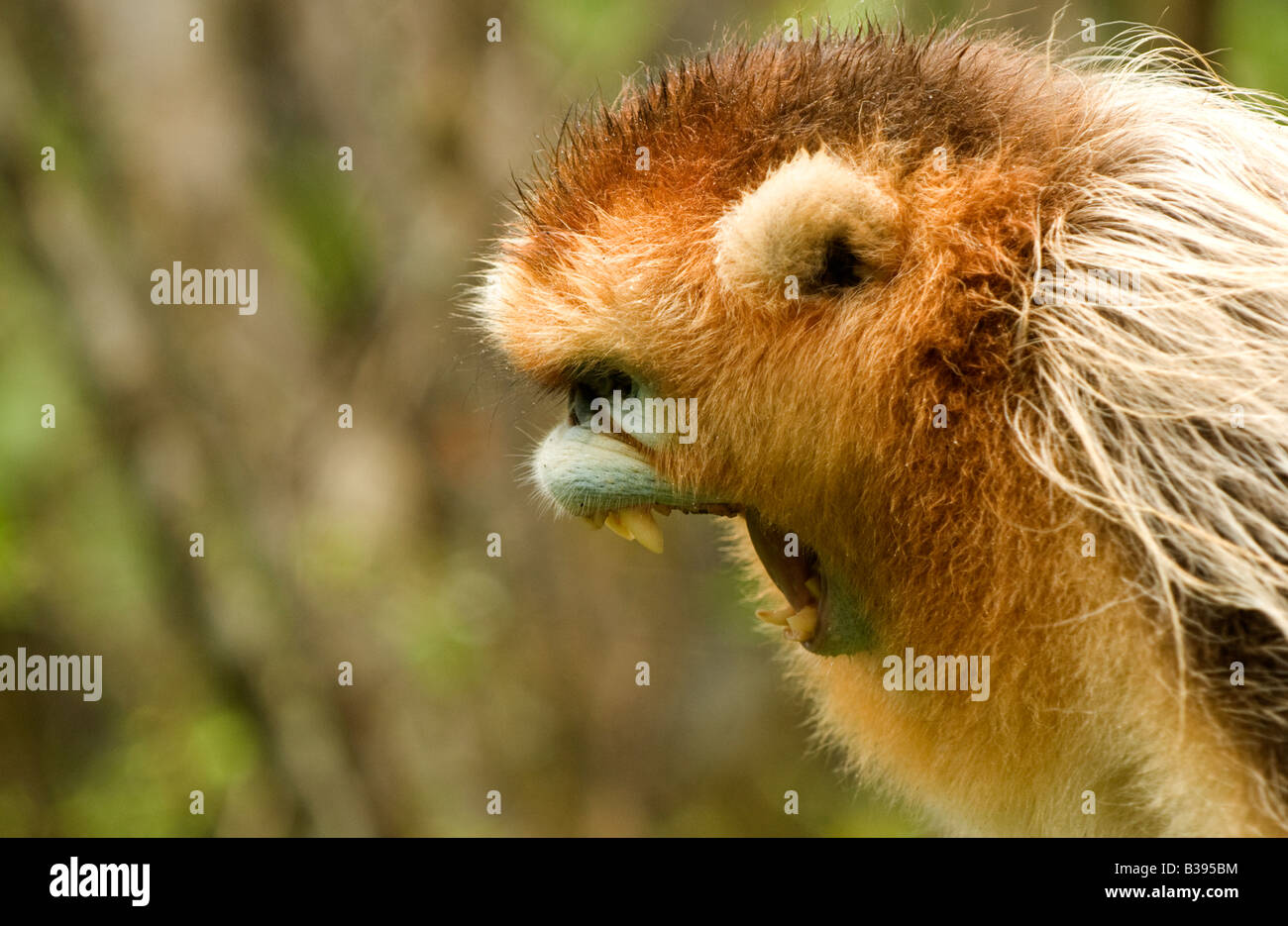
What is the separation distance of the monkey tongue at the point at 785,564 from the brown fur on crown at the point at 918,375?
0.60 feet

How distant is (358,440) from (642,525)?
465cm

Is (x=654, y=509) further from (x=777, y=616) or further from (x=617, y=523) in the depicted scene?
(x=777, y=616)

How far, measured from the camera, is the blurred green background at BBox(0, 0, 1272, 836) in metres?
6.68

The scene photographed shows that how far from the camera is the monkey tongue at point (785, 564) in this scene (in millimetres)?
3504

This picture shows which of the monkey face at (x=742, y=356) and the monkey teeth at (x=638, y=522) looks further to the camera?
the monkey teeth at (x=638, y=522)

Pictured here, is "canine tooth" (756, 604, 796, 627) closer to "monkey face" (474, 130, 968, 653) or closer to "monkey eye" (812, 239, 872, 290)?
"monkey face" (474, 130, 968, 653)

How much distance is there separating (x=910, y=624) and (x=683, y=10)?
6.21 meters

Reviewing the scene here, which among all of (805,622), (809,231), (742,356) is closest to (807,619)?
(805,622)

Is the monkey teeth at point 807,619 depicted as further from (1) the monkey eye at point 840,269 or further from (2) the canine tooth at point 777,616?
(1) the monkey eye at point 840,269

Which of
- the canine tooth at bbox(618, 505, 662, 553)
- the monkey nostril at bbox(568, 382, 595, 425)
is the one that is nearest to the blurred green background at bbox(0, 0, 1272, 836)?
the monkey nostril at bbox(568, 382, 595, 425)

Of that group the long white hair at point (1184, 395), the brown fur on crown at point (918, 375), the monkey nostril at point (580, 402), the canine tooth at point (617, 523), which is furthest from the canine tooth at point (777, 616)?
the long white hair at point (1184, 395)
